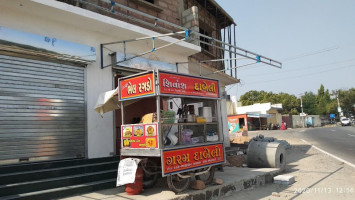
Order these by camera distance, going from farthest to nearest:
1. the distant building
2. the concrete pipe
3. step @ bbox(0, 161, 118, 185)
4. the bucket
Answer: the distant building < the concrete pipe < the bucket < step @ bbox(0, 161, 118, 185)

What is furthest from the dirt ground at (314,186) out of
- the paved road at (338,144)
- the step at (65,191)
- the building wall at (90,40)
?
the building wall at (90,40)

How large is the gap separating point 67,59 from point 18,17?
4.88 feet

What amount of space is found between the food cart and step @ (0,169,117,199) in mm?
878

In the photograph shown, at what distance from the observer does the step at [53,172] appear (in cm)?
545

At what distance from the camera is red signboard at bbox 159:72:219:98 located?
5.66m

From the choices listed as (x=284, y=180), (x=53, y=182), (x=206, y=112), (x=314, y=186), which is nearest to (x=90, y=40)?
(x=206, y=112)

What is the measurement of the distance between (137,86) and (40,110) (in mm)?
2824

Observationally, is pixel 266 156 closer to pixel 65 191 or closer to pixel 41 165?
pixel 65 191

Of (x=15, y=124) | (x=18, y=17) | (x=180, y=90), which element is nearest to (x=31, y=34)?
(x=18, y=17)

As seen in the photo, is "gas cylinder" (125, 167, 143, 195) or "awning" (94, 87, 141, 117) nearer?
"gas cylinder" (125, 167, 143, 195)

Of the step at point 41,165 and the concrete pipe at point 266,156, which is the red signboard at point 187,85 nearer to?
the step at point 41,165

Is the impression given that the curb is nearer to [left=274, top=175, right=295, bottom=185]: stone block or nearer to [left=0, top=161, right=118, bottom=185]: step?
[left=274, top=175, right=295, bottom=185]: stone block

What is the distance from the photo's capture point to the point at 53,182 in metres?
5.69

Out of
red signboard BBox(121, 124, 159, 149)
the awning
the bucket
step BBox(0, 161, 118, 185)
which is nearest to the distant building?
the bucket
